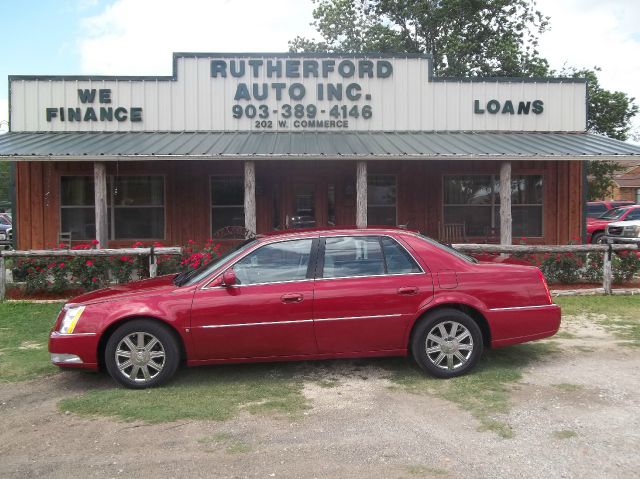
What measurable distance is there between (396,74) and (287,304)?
9351 millimetres

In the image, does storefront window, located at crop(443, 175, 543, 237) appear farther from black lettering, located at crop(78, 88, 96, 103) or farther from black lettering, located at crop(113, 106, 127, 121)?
black lettering, located at crop(78, 88, 96, 103)

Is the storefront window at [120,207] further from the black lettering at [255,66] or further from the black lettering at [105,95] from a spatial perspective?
the black lettering at [255,66]

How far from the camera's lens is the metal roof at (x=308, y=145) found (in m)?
10.7

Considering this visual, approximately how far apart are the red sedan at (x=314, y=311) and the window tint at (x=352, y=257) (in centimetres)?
1

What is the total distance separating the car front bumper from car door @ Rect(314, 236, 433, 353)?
2.00m

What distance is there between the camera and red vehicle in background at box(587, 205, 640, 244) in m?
18.0

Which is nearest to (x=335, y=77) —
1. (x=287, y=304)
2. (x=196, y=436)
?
(x=287, y=304)

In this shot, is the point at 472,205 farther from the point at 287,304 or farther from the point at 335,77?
the point at 287,304

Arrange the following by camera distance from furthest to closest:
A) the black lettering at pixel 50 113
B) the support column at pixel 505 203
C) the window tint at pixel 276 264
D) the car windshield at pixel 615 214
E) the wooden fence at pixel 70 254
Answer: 1. the car windshield at pixel 615 214
2. the black lettering at pixel 50 113
3. the support column at pixel 505 203
4. the wooden fence at pixel 70 254
5. the window tint at pixel 276 264

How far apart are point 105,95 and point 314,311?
9.77 metres

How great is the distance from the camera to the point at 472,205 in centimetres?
1368

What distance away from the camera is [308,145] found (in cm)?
1147

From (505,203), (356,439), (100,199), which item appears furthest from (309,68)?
(356,439)

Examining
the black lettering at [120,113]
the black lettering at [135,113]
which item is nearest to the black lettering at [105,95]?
the black lettering at [120,113]
